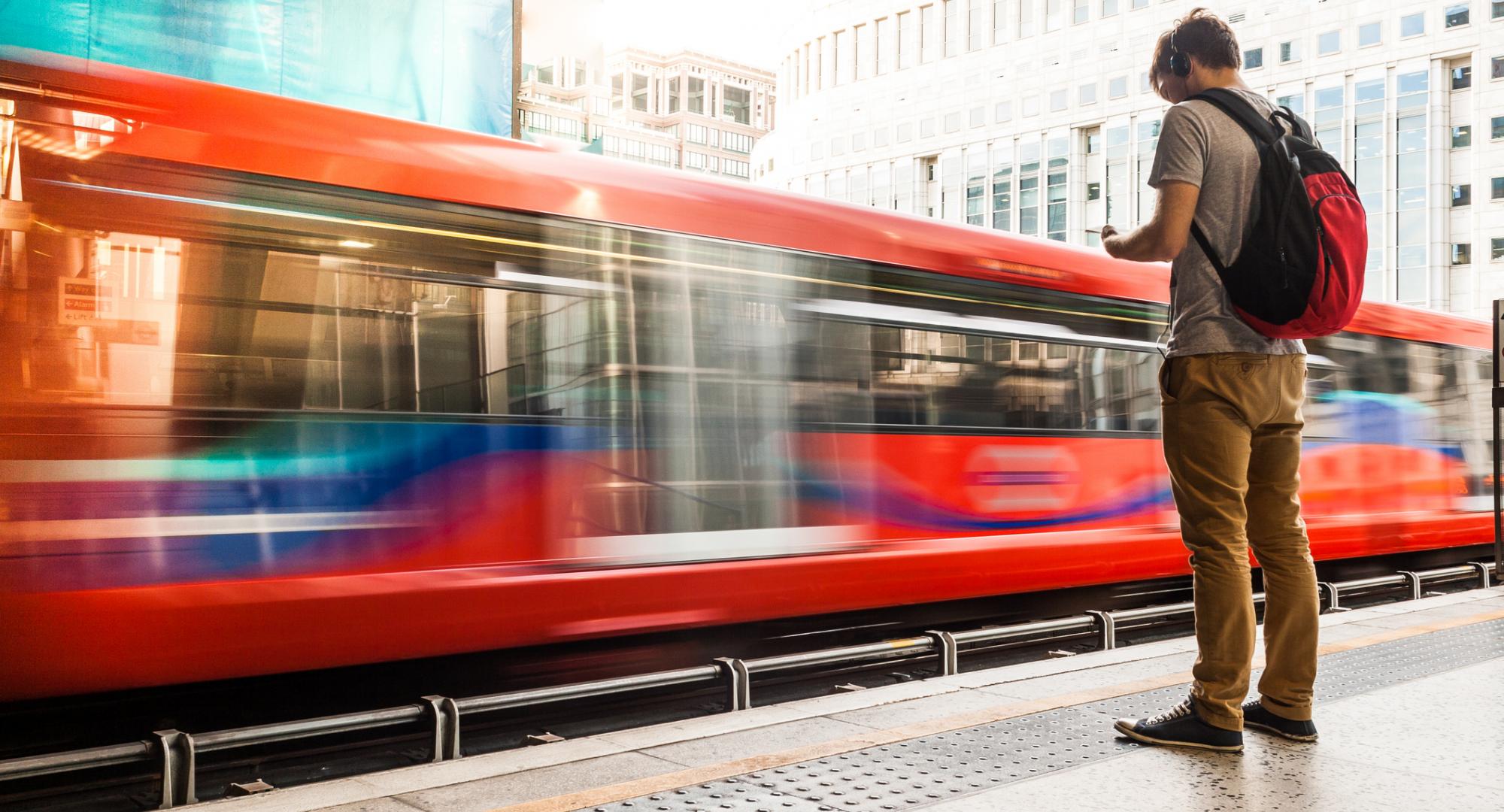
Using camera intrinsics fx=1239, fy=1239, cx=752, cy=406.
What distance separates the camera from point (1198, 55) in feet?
12.1

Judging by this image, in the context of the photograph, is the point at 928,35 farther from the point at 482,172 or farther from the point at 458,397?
the point at 458,397

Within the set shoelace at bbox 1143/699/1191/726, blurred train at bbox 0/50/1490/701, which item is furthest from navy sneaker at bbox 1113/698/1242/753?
blurred train at bbox 0/50/1490/701

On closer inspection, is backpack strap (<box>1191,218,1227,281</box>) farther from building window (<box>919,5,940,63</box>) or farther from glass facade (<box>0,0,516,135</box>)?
building window (<box>919,5,940,63</box>)

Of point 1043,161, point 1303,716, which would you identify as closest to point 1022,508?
point 1303,716

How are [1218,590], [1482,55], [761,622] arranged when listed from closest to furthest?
[1218,590], [761,622], [1482,55]

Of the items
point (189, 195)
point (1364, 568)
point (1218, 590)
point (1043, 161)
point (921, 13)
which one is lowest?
point (1364, 568)

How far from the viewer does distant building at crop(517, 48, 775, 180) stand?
125812 millimetres

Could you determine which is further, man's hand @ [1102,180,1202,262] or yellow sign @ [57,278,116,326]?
yellow sign @ [57,278,116,326]

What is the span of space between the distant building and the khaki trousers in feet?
394

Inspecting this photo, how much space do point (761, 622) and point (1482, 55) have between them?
46.9 m

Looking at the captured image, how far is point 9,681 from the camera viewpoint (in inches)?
178

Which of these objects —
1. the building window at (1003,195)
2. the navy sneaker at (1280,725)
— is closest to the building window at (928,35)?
the building window at (1003,195)

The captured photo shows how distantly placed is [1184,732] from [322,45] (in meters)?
13.0

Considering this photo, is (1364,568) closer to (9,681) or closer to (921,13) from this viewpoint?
(9,681)
